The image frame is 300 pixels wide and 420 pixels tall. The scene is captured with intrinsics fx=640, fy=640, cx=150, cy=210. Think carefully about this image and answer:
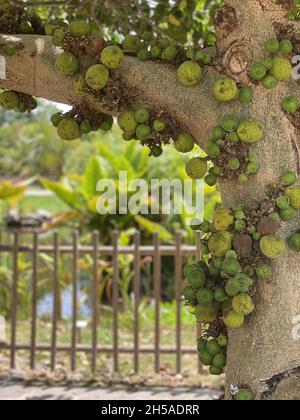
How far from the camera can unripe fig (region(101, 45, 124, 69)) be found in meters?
2.21

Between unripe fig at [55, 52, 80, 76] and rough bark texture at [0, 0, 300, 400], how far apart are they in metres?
0.07

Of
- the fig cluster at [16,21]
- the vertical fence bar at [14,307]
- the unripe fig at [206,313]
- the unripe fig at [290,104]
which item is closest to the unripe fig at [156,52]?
the unripe fig at [290,104]

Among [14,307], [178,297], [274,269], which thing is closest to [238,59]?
[274,269]

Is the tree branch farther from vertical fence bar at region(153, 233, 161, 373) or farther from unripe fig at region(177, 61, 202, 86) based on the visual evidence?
vertical fence bar at region(153, 233, 161, 373)

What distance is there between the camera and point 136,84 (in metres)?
2.27

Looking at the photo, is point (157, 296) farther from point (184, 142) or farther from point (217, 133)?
point (217, 133)

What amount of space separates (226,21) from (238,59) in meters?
0.16

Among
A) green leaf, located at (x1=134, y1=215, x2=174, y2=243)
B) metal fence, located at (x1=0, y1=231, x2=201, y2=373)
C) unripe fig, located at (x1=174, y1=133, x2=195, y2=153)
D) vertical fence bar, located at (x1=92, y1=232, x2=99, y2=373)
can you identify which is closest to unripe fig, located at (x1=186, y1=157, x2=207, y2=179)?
unripe fig, located at (x1=174, y1=133, x2=195, y2=153)

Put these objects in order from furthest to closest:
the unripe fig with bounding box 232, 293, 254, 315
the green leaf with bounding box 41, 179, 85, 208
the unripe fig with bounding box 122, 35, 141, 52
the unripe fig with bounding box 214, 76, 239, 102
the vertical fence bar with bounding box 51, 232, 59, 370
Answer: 1. the green leaf with bounding box 41, 179, 85, 208
2. the vertical fence bar with bounding box 51, 232, 59, 370
3. the unripe fig with bounding box 122, 35, 141, 52
4. the unripe fig with bounding box 214, 76, 239, 102
5. the unripe fig with bounding box 232, 293, 254, 315

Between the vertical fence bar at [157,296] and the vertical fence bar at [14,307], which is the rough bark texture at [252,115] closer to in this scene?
the vertical fence bar at [157,296]

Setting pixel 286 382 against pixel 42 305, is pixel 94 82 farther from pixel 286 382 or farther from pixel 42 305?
pixel 42 305

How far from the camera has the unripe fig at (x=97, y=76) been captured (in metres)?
2.19
